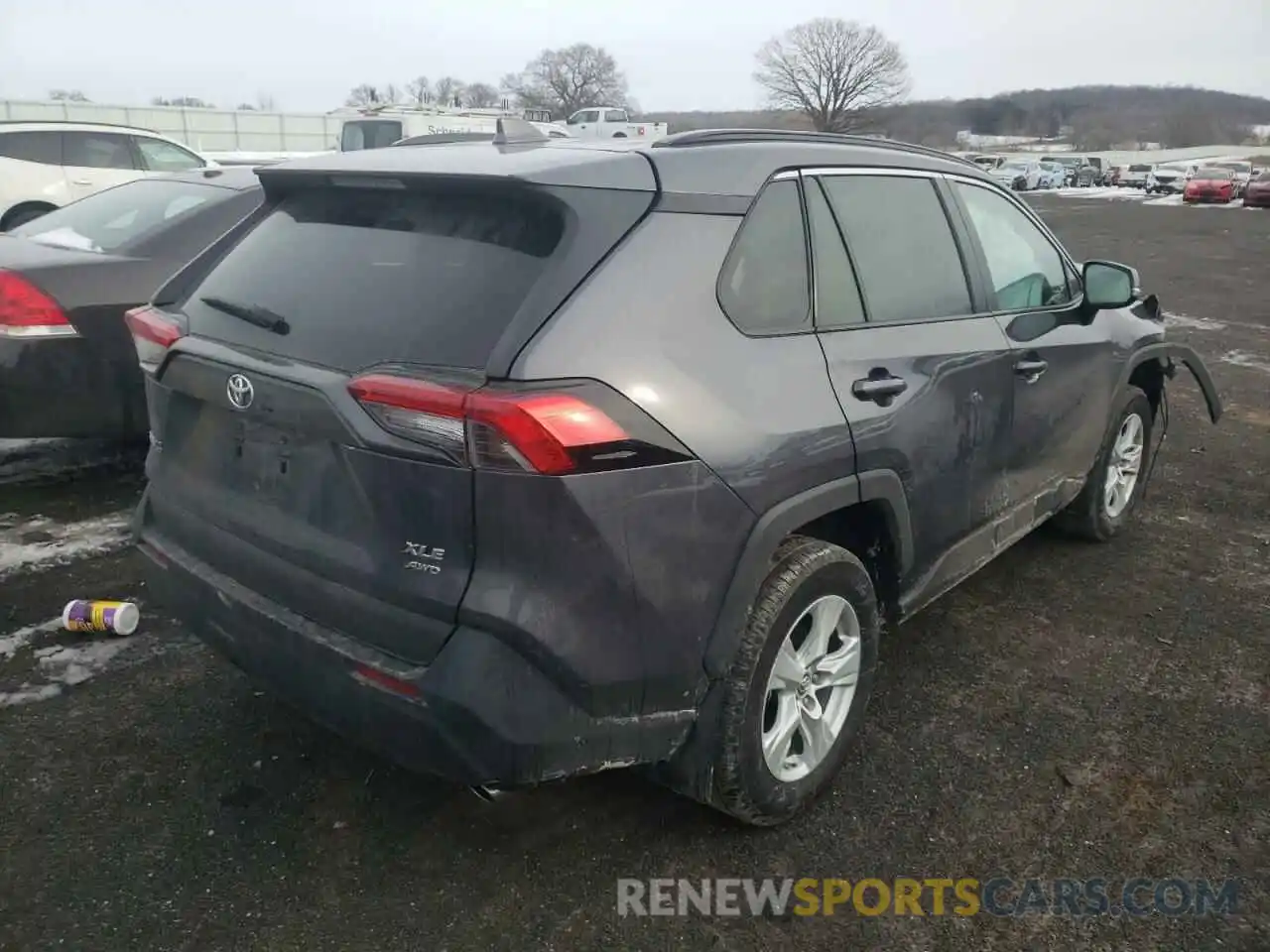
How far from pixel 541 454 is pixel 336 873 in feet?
4.19

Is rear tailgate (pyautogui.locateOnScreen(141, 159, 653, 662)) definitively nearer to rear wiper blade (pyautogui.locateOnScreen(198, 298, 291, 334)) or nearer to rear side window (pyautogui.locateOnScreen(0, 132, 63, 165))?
rear wiper blade (pyautogui.locateOnScreen(198, 298, 291, 334))

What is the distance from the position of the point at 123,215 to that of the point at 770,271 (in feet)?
14.1

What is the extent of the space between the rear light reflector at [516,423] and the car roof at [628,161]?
21.8 inches

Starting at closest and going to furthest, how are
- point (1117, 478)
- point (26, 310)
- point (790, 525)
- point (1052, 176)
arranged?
point (790, 525) → point (26, 310) → point (1117, 478) → point (1052, 176)

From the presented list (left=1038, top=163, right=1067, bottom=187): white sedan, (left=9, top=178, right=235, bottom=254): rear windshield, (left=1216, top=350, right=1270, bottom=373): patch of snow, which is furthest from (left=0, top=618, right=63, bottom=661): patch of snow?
(left=1038, top=163, right=1067, bottom=187): white sedan

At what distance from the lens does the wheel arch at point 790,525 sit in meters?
2.33

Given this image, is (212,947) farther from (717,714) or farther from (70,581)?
(70,581)

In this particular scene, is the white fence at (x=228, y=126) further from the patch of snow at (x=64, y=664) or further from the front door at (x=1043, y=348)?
the front door at (x=1043, y=348)

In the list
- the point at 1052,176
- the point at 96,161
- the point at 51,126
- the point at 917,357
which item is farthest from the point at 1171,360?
the point at 1052,176

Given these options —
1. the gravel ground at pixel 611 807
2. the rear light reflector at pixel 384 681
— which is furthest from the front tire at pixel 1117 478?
the rear light reflector at pixel 384 681

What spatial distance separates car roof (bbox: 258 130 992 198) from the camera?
232cm

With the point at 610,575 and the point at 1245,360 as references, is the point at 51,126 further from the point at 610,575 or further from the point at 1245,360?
the point at 1245,360

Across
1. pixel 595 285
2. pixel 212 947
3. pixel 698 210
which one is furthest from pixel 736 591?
pixel 212 947

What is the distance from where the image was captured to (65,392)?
4641mm
